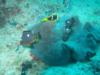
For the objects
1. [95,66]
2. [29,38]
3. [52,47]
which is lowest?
[95,66]

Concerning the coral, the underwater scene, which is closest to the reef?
the underwater scene

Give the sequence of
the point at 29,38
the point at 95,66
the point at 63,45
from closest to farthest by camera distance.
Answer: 1. the point at 95,66
2. the point at 63,45
3. the point at 29,38

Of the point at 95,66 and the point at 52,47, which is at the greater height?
the point at 52,47

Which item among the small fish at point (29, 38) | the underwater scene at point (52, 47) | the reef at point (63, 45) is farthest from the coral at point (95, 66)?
the small fish at point (29, 38)

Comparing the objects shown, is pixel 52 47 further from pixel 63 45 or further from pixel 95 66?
pixel 95 66

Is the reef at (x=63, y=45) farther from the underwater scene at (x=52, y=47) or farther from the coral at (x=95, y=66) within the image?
the coral at (x=95, y=66)

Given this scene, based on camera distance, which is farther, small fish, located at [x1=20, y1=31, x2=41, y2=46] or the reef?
small fish, located at [x1=20, y1=31, x2=41, y2=46]

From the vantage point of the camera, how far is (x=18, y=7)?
14.5 ft

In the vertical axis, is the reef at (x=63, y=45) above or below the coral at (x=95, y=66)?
above

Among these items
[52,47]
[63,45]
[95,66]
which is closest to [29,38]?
[52,47]

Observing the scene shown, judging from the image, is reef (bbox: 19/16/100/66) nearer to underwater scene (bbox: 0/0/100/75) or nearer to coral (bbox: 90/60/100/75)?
underwater scene (bbox: 0/0/100/75)

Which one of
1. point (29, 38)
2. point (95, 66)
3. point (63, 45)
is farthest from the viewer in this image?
point (29, 38)

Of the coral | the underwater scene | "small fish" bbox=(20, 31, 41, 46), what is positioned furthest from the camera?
"small fish" bbox=(20, 31, 41, 46)

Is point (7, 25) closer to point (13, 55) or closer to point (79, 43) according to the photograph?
point (13, 55)
